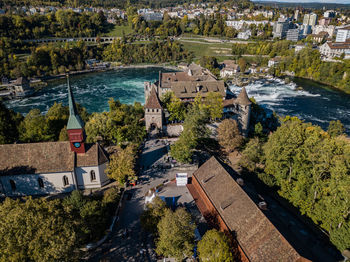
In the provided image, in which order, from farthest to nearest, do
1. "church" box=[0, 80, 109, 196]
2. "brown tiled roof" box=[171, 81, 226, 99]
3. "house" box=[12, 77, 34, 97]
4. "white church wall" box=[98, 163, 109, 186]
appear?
"house" box=[12, 77, 34, 97]
"brown tiled roof" box=[171, 81, 226, 99]
"white church wall" box=[98, 163, 109, 186]
"church" box=[0, 80, 109, 196]

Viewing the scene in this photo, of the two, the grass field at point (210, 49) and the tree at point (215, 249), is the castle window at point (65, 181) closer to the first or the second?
the tree at point (215, 249)

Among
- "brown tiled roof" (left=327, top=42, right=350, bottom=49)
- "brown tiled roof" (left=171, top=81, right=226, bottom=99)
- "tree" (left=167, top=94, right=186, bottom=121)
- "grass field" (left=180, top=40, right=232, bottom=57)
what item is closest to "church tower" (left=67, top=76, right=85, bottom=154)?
"tree" (left=167, top=94, right=186, bottom=121)

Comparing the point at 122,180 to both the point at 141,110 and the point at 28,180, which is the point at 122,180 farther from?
the point at 141,110

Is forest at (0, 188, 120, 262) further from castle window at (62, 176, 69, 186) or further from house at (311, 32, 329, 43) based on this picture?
house at (311, 32, 329, 43)

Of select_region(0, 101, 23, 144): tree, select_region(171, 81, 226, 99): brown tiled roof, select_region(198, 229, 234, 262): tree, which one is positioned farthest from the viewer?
select_region(171, 81, 226, 99): brown tiled roof

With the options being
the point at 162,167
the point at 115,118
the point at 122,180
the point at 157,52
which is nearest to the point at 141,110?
the point at 115,118

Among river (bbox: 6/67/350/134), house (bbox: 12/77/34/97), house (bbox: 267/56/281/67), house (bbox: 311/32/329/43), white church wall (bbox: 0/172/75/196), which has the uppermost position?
house (bbox: 311/32/329/43)
